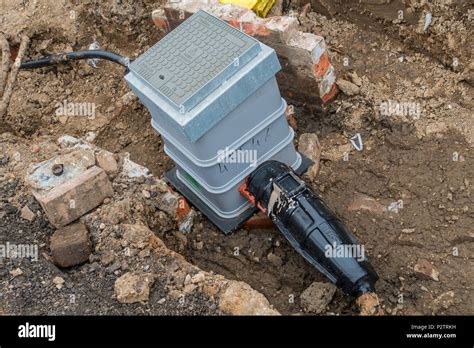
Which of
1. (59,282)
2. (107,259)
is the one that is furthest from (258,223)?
(59,282)

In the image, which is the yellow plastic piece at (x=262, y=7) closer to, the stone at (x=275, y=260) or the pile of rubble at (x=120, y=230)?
the pile of rubble at (x=120, y=230)

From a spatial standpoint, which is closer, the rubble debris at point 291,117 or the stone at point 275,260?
the stone at point 275,260

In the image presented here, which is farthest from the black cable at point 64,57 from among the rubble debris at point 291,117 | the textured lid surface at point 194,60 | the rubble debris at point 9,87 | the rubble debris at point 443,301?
the rubble debris at point 443,301

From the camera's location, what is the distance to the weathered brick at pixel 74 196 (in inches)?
166

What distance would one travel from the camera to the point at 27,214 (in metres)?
4.39

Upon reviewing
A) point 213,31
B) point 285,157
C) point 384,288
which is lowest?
point 384,288

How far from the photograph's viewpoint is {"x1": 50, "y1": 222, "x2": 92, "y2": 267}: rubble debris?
13.4ft

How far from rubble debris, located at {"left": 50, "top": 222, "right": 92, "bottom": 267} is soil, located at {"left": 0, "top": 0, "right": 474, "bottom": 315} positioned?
0.40 feet

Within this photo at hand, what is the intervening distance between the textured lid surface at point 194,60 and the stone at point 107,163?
716 millimetres

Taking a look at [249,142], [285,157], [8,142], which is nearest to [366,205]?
[285,157]

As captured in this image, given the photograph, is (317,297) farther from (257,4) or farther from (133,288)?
(257,4)

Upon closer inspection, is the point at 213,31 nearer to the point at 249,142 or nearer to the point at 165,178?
the point at 249,142

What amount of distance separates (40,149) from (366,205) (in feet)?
8.50

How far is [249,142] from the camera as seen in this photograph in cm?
449
